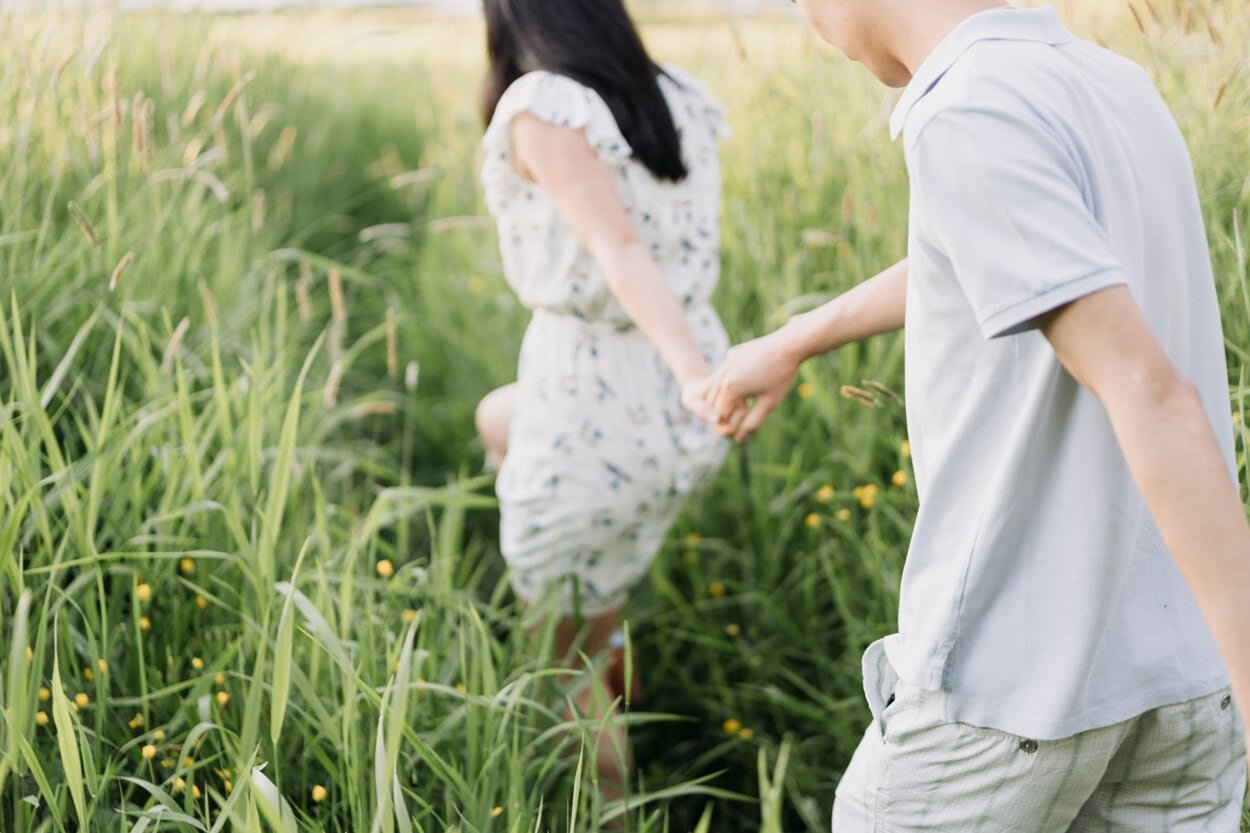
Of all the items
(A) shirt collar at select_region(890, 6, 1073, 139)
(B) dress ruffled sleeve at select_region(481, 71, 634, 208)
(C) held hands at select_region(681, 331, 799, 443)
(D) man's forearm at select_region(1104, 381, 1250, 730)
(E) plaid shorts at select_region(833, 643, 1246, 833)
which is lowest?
(E) plaid shorts at select_region(833, 643, 1246, 833)

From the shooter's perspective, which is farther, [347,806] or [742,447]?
[742,447]

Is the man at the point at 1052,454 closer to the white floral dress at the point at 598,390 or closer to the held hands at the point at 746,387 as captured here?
the held hands at the point at 746,387

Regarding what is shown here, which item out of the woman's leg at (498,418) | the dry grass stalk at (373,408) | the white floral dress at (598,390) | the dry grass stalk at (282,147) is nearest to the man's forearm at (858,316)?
the white floral dress at (598,390)

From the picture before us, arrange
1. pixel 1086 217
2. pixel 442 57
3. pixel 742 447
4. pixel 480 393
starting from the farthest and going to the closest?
pixel 442 57 < pixel 480 393 < pixel 742 447 < pixel 1086 217

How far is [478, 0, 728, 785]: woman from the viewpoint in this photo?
191cm

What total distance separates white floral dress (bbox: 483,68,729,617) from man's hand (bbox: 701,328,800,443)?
0.29 metres

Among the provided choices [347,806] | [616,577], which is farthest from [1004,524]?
[616,577]

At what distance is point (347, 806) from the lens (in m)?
1.55

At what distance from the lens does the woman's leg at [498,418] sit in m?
2.31

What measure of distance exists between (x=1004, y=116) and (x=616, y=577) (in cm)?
138

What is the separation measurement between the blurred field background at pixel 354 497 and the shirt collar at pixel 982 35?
60 centimetres

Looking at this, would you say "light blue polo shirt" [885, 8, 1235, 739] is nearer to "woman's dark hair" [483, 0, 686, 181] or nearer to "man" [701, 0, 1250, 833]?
"man" [701, 0, 1250, 833]

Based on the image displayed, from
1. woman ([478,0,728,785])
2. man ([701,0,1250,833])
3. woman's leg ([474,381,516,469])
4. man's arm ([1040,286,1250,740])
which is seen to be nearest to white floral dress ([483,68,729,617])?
woman ([478,0,728,785])

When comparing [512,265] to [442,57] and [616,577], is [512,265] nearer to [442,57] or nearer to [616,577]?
[616,577]
